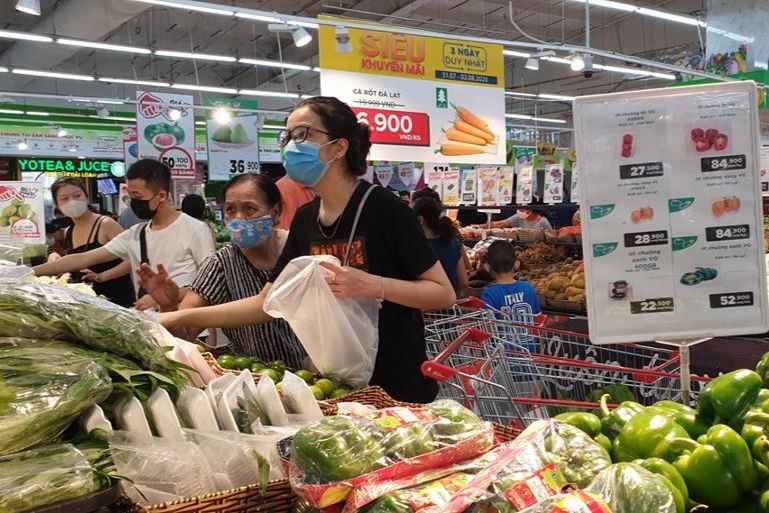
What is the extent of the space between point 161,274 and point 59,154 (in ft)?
61.4

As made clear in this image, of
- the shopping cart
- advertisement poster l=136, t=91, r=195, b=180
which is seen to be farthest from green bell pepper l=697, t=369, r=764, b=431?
advertisement poster l=136, t=91, r=195, b=180

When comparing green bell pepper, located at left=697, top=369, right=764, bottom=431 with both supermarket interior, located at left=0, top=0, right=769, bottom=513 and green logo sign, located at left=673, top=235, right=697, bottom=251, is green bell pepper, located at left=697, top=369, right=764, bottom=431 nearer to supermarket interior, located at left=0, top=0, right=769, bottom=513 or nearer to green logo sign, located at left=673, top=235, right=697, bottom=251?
supermarket interior, located at left=0, top=0, right=769, bottom=513

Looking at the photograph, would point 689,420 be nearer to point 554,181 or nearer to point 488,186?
point 488,186

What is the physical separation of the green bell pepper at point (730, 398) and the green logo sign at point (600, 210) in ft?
2.54

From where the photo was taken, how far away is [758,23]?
11680 mm

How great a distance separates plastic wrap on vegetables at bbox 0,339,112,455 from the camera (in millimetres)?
1330

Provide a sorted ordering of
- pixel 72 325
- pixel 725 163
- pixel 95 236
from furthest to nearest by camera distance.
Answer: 1. pixel 95 236
2. pixel 725 163
3. pixel 72 325

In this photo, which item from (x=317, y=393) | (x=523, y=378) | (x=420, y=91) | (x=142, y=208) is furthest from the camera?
(x=420, y=91)

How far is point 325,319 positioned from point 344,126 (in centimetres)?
79

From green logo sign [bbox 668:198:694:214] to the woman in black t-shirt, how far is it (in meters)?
0.81

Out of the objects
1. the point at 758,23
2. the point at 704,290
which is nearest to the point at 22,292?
the point at 704,290

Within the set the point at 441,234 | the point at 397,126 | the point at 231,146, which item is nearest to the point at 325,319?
the point at 441,234

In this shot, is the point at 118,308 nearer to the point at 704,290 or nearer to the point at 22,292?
the point at 22,292

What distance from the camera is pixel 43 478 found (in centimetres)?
121
